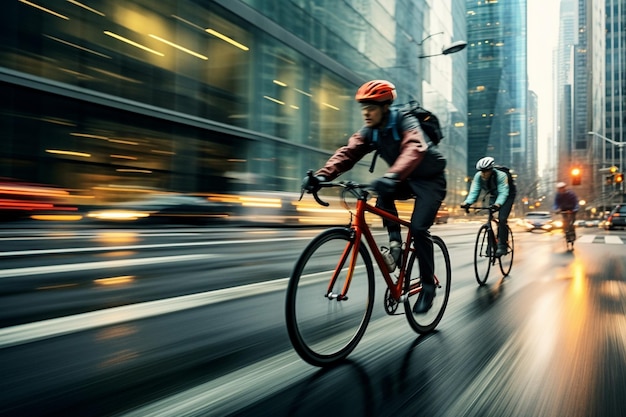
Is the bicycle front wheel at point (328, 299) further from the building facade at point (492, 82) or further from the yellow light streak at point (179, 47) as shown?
the building facade at point (492, 82)

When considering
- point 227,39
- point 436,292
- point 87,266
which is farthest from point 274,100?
point 436,292

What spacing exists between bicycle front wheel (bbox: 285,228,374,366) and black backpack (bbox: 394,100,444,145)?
1029 mm

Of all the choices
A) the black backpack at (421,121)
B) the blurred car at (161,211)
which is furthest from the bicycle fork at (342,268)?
the blurred car at (161,211)

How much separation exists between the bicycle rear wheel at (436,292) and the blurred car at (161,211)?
1612 centimetres

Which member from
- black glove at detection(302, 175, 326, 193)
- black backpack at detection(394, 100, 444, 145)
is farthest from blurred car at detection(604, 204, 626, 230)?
black glove at detection(302, 175, 326, 193)

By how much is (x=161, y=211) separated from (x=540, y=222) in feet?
55.3

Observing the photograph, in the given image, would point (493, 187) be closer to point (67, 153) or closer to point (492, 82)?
point (67, 153)

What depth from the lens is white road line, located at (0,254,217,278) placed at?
5991 mm

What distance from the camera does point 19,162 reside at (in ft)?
62.8

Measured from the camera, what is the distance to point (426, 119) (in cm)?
378

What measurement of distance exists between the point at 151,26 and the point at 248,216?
9.74 m

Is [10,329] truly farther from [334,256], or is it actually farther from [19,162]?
[19,162]

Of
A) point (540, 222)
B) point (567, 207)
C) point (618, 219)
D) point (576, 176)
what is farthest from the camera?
point (618, 219)

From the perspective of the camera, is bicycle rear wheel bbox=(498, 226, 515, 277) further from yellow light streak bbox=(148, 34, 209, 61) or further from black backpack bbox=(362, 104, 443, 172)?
yellow light streak bbox=(148, 34, 209, 61)
